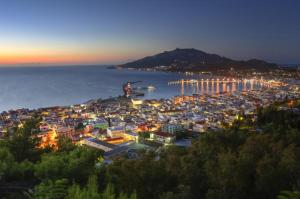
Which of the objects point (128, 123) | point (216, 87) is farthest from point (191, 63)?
point (128, 123)

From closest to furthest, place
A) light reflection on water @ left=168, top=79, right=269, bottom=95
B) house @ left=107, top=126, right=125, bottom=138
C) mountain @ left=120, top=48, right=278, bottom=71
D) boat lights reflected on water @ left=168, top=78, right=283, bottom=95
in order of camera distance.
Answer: house @ left=107, top=126, right=125, bottom=138 < light reflection on water @ left=168, top=79, right=269, bottom=95 < boat lights reflected on water @ left=168, top=78, right=283, bottom=95 < mountain @ left=120, top=48, right=278, bottom=71

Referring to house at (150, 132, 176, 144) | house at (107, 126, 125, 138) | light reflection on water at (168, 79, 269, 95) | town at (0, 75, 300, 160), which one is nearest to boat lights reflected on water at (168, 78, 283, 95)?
light reflection on water at (168, 79, 269, 95)

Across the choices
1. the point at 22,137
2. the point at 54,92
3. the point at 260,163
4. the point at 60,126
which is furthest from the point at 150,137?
the point at 54,92

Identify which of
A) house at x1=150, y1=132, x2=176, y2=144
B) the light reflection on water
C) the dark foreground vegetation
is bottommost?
the light reflection on water

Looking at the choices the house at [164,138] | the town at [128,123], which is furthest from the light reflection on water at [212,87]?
the house at [164,138]

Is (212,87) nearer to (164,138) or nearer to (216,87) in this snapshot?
(216,87)

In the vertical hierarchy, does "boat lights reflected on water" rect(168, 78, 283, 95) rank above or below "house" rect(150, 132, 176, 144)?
below

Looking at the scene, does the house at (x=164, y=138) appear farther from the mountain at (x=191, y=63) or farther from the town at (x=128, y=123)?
the mountain at (x=191, y=63)

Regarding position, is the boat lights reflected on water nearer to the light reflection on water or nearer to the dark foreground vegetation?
the light reflection on water

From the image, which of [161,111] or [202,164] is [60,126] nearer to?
[161,111]
